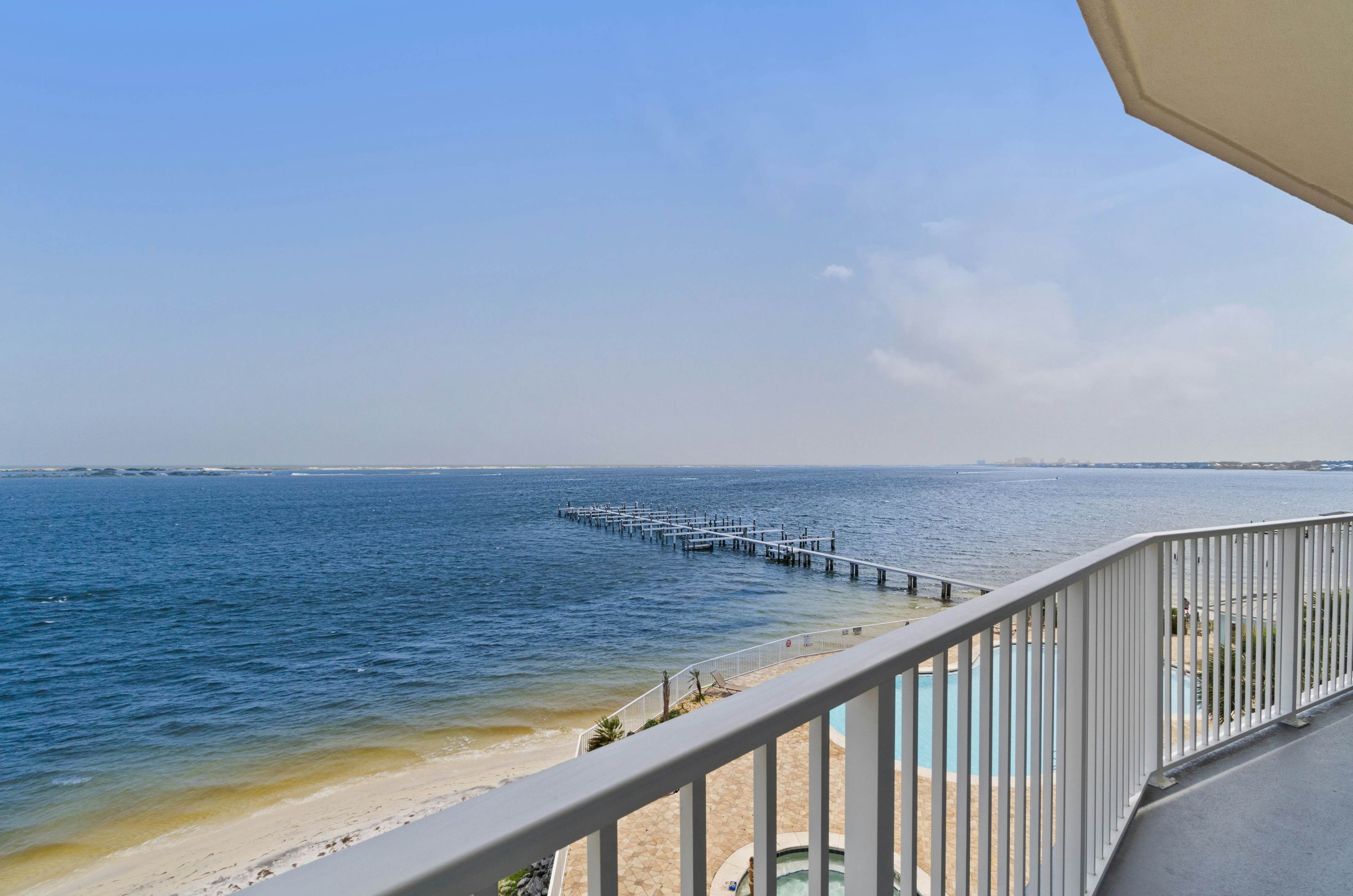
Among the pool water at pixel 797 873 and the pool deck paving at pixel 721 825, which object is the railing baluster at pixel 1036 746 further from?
the pool water at pixel 797 873

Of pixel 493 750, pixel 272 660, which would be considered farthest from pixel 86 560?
pixel 493 750

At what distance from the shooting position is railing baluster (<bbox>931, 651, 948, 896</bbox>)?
3.45ft

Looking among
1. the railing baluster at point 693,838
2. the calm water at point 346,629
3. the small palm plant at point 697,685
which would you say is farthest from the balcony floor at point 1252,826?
the calm water at point 346,629

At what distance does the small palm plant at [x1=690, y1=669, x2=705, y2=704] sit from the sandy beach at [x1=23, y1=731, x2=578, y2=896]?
298cm

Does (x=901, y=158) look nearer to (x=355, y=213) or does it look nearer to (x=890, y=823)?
(x=890, y=823)

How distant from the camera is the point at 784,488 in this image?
100 m

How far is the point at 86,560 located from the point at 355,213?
43.3 meters

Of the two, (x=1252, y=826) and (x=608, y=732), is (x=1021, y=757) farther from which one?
(x=608, y=732)

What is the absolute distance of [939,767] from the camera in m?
1.09

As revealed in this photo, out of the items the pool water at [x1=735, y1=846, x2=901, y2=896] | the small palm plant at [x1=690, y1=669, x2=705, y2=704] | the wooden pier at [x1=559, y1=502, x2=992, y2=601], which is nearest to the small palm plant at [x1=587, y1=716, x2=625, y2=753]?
the small palm plant at [x1=690, y1=669, x2=705, y2=704]

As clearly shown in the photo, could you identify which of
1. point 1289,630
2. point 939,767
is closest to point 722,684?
point 1289,630

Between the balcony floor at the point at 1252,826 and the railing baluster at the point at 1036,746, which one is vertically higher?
the railing baluster at the point at 1036,746

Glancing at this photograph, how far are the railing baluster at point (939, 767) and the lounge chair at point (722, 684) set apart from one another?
10706 mm

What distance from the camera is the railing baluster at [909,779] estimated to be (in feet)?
3.27
